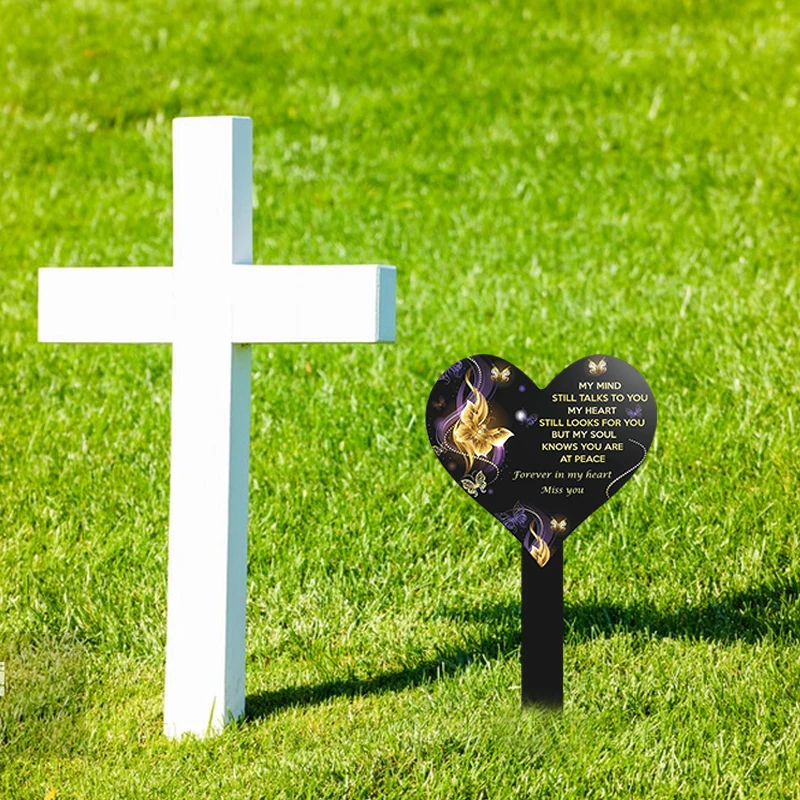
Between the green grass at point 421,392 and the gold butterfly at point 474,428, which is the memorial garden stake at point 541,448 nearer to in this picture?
the gold butterfly at point 474,428

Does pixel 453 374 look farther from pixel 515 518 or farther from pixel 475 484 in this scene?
pixel 515 518

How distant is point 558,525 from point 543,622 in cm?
25

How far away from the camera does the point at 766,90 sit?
8078mm

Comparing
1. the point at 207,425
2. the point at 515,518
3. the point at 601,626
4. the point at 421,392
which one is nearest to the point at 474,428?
the point at 515,518

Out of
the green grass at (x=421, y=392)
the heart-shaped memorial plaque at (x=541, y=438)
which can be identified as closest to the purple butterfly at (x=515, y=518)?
the heart-shaped memorial plaque at (x=541, y=438)

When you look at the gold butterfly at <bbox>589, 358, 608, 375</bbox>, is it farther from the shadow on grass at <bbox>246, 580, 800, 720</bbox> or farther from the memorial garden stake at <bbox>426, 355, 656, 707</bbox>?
the shadow on grass at <bbox>246, 580, 800, 720</bbox>

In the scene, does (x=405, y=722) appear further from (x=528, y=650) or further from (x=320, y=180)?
(x=320, y=180)

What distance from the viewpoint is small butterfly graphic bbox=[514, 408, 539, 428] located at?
9.36 ft

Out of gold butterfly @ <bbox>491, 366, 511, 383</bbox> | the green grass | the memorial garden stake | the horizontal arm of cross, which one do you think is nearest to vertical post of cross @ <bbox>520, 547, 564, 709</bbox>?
the memorial garden stake

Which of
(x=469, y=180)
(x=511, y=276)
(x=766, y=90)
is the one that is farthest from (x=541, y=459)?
(x=766, y=90)

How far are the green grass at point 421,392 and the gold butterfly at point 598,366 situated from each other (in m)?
0.90

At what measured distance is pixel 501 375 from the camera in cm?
286

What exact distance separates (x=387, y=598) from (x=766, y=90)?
19.3ft

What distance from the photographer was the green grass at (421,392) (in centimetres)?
292
